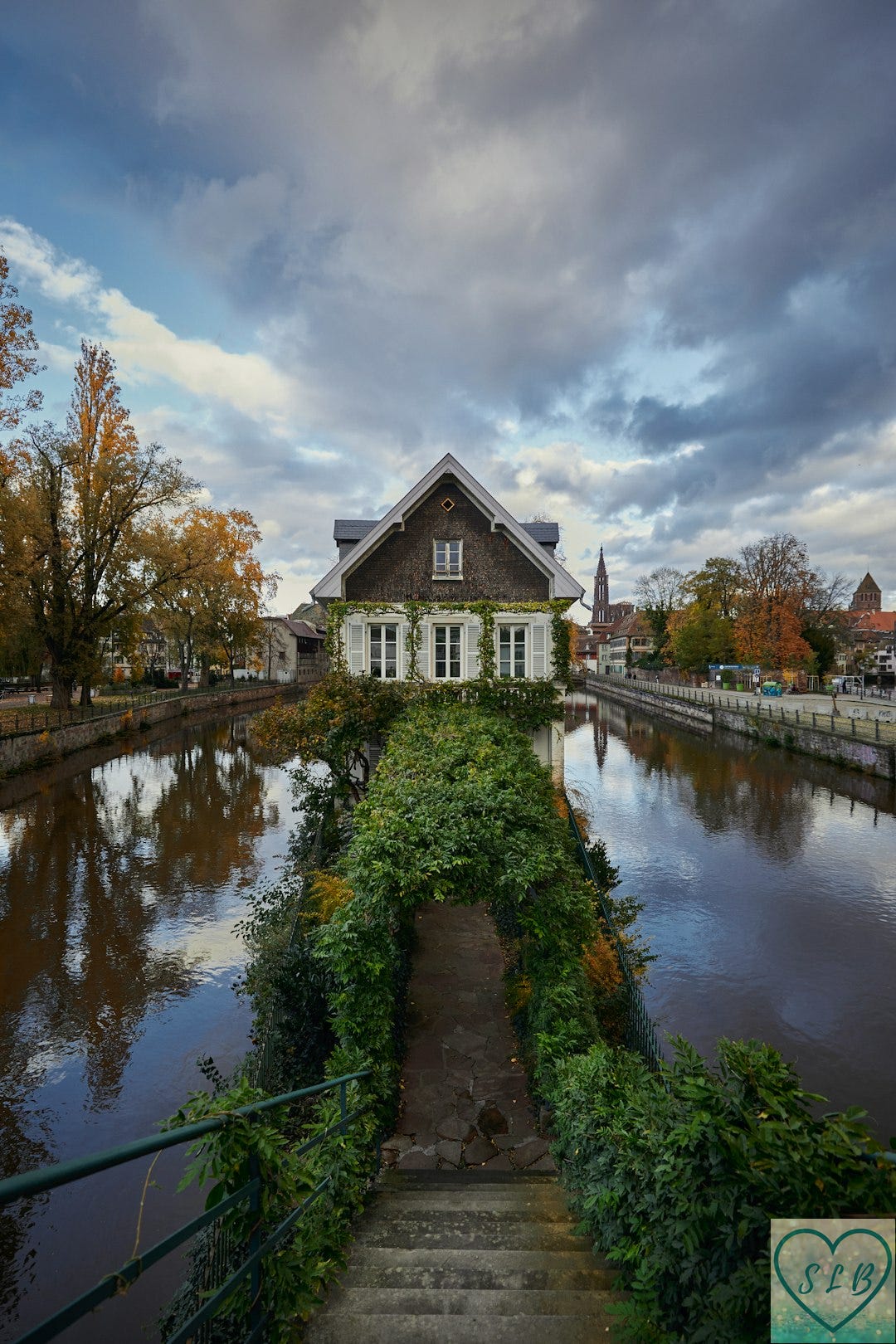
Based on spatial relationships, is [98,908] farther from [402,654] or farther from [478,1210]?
[478,1210]

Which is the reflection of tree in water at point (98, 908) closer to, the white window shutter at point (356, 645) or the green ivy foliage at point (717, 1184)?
the white window shutter at point (356, 645)

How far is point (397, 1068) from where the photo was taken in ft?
24.2

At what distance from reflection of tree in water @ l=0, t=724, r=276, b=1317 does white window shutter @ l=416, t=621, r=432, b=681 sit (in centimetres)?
734

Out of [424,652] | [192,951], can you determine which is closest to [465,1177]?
[192,951]

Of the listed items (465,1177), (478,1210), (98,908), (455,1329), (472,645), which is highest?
(472,645)

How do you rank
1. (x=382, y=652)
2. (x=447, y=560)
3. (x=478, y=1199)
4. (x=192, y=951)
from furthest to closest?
(x=447, y=560) → (x=382, y=652) → (x=192, y=951) → (x=478, y=1199)

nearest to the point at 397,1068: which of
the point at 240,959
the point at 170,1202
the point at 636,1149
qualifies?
the point at 170,1202

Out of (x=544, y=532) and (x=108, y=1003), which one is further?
(x=544, y=532)

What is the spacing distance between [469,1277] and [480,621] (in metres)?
17.5

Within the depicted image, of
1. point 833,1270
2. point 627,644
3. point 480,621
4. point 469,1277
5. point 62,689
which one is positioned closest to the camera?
point 833,1270

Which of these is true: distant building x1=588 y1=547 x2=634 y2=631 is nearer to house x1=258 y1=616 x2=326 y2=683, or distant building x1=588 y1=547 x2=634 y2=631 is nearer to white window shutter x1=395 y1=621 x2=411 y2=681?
house x1=258 y1=616 x2=326 y2=683

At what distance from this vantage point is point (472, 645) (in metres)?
20.8

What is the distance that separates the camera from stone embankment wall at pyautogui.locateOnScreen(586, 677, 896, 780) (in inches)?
1043

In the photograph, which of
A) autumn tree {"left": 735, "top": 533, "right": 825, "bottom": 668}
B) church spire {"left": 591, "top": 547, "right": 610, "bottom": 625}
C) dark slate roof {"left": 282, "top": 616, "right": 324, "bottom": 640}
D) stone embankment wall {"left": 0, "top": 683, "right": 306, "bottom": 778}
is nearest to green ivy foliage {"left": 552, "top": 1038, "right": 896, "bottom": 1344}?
stone embankment wall {"left": 0, "top": 683, "right": 306, "bottom": 778}
